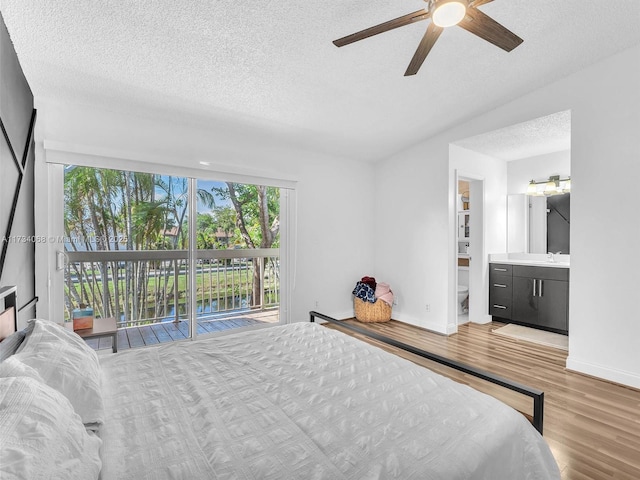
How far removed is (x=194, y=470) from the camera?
933 millimetres

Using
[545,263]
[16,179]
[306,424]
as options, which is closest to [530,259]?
[545,263]

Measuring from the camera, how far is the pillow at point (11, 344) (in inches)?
54.0

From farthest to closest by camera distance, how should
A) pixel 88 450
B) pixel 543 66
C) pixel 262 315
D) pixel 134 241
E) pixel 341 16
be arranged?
1. pixel 262 315
2. pixel 134 241
3. pixel 543 66
4. pixel 341 16
5. pixel 88 450

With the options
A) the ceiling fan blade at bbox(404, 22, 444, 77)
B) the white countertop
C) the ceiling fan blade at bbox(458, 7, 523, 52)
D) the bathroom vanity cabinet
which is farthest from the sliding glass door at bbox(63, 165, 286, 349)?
the white countertop

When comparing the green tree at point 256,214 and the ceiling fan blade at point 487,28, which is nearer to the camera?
the ceiling fan blade at point 487,28

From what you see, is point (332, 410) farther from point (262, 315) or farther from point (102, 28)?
point (262, 315)

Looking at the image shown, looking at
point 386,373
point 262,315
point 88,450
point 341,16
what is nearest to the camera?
point 88,450

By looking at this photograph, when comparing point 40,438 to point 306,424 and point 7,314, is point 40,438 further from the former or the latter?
point 7,314

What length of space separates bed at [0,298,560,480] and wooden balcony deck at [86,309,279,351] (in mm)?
1746

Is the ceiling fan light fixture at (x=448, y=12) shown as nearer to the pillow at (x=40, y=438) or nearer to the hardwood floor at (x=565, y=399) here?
the pillow at (x=40, y=438)

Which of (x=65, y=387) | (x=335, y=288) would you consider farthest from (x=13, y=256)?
(x=335, y=288)

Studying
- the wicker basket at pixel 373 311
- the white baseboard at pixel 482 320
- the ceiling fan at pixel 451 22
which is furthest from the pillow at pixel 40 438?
the white baseboard at pixel 482 320

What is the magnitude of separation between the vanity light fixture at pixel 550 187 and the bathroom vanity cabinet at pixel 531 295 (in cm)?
107

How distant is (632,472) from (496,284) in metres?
3.11
